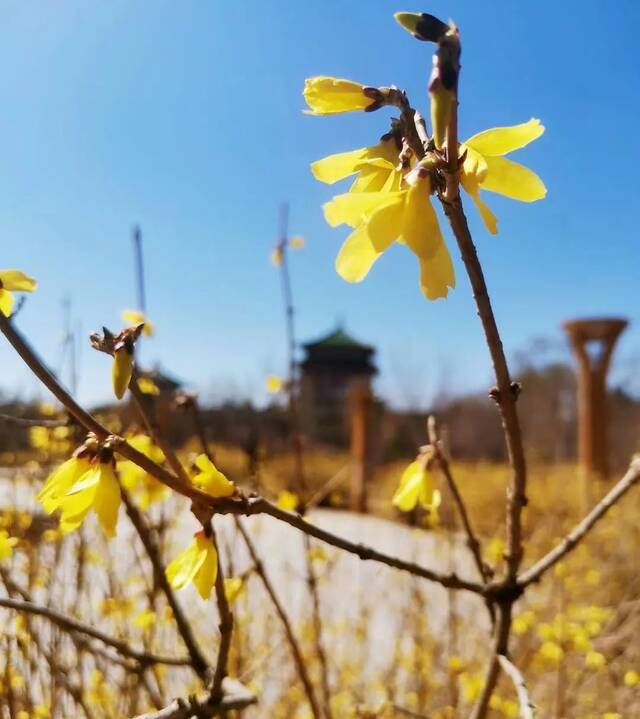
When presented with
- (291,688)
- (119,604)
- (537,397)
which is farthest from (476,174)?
(537,397)

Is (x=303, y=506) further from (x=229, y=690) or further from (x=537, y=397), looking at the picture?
(x=537, y=397)

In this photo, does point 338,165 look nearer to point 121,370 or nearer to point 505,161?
point 505,161

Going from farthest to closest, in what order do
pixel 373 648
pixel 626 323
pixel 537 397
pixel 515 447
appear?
pixel 537 397, pixel 626 323, pixel 373 648, pixel 515 447

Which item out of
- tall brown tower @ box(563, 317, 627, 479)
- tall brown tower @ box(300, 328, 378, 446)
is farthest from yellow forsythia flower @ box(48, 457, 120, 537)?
tall brown tower @ box(300, 328, 378, 446)

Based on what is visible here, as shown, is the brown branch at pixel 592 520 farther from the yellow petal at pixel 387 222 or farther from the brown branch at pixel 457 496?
the yellow petal at pixel 387 222

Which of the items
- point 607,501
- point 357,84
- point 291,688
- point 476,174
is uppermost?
point 357,84

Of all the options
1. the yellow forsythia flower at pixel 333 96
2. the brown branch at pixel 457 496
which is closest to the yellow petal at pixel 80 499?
the yellow forsythia flower at pixel 333 96

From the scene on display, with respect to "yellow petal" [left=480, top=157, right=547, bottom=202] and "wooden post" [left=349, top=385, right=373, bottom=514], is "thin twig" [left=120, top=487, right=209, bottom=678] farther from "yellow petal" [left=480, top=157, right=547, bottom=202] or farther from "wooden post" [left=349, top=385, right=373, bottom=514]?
"wooden post" [left=349, top=385, right=373, bottom=514]
